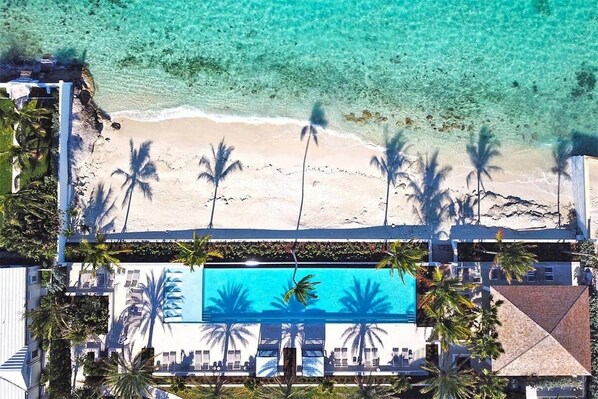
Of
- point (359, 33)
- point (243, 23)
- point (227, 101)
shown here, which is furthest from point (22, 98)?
point (359, 33)

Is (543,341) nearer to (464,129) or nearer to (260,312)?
(464,129)

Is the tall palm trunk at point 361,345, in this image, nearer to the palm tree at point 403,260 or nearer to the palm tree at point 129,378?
the palm tree at point 403,260

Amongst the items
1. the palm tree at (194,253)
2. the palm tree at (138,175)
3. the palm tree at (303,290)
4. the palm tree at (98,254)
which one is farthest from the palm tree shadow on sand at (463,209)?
the palm tree at (98,254)

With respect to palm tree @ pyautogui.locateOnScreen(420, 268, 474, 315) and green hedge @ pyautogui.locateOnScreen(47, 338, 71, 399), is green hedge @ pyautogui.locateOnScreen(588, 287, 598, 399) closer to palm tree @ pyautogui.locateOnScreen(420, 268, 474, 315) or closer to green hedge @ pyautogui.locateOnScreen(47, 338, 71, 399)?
palm tree @ pyautogui.locateOnScreen(420, 268, 474, 315)

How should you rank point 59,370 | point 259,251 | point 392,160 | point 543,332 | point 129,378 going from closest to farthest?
1. point 543,332
2. point 129,378
3. point 59,370
4. point 259,251
5. point 392,160

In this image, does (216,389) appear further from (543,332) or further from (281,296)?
(543,332)

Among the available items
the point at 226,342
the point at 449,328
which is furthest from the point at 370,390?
the point at 226,342

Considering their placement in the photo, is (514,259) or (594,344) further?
(594,344)
